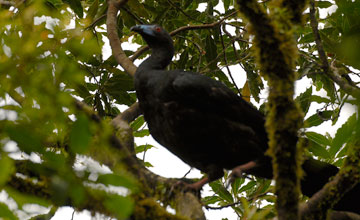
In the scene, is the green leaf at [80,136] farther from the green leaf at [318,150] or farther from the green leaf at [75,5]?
the green leaf at [75,5]

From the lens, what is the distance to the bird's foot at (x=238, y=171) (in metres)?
4.00

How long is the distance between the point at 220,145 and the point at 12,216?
2752 millimetres

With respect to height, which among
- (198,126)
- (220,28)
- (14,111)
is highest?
(220,28)

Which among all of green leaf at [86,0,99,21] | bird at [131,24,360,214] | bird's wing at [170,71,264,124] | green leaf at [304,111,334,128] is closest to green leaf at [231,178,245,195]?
green leaf at [304,111,334,128]

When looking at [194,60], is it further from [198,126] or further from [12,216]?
[12,216]

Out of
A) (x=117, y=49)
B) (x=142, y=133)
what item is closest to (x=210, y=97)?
(x=117, y=49)

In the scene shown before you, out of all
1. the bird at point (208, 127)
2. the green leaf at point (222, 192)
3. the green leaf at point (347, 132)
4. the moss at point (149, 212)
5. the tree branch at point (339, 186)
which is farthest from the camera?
the green leaf at point (222, 192)

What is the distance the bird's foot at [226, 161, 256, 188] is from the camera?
4004mm

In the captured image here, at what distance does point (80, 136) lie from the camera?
5.18 ft

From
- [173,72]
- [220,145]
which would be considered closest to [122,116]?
[173,72]

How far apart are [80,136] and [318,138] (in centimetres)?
410

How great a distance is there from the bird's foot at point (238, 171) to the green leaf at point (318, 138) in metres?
1.27

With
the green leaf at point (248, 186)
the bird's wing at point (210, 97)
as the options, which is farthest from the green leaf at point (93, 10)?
the green leaf at point (248, 186)

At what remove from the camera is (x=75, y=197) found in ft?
5.18
